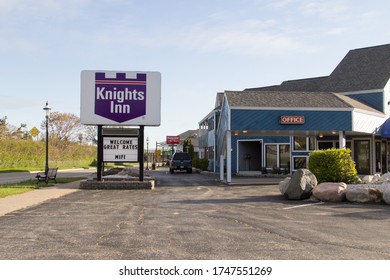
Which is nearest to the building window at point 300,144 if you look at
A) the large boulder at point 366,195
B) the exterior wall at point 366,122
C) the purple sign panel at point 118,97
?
the exterior wall at point 366,122

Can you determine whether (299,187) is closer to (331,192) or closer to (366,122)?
(331,192)

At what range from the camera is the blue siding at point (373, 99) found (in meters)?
29.2

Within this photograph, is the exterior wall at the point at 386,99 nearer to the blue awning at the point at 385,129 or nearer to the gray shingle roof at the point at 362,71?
the gray shingle roof at the point at 362,71

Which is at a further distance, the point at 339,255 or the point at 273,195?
the point at 273,195

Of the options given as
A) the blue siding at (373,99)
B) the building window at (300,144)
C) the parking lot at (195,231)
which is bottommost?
the parking lot at (195,231)

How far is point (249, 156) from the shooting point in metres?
36.6

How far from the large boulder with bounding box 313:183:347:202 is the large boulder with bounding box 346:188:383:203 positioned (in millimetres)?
384

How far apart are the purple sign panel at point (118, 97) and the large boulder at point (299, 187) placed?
8719 millimetres

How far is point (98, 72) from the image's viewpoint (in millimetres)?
20641

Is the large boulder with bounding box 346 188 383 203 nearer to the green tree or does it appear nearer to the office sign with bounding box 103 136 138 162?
the office sign with bounding box 103 136 138 162

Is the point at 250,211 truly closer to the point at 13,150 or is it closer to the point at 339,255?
the point at 339,255

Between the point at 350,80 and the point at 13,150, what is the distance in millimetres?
34504
